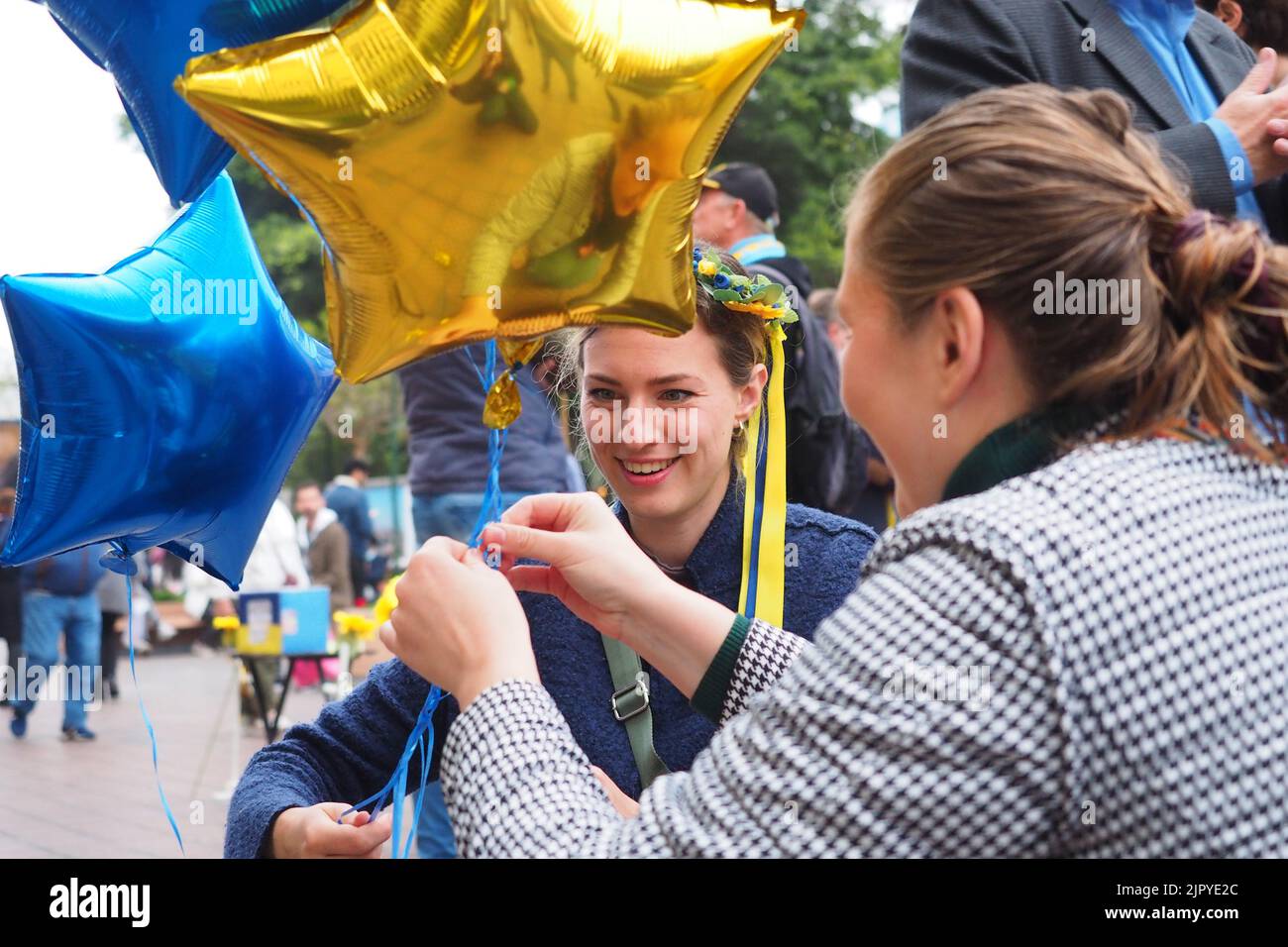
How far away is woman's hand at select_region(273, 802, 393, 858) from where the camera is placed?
1688 mm

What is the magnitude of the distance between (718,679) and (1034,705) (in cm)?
60

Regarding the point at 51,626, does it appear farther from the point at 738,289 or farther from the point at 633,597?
the point at 633,597

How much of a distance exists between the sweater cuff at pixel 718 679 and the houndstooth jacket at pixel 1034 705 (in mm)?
439

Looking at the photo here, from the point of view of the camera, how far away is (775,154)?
19.8 meters

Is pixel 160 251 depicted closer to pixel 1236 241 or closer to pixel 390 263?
pixel 390 263

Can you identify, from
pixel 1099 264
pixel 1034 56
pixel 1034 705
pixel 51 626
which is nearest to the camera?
pixel 1034 705

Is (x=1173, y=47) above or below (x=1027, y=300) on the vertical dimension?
above

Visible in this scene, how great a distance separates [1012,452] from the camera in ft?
4.15

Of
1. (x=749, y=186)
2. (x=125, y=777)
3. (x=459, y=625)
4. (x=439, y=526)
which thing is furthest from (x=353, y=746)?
(x=125, y=777)

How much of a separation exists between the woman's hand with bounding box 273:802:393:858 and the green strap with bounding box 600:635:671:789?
0.41 meters

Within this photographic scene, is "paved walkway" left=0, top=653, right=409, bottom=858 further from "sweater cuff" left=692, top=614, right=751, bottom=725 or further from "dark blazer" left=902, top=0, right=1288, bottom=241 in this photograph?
"dark blazer" left=902, top=0, right=1288, bottom=241
